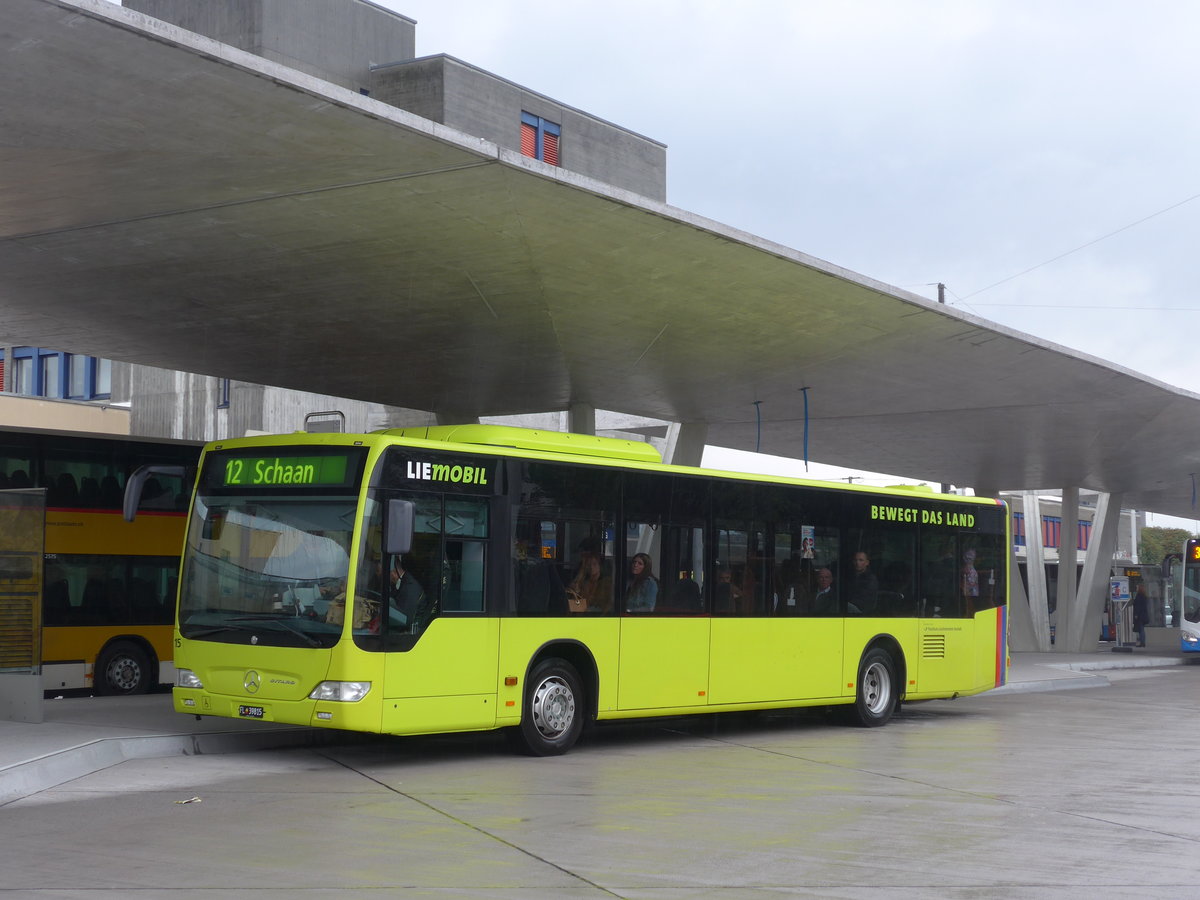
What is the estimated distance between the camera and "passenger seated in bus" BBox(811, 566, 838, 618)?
16359mm

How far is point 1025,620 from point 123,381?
134 feet

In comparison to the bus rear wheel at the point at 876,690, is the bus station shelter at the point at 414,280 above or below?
above

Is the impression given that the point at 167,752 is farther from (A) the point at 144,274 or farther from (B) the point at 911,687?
(B) the point at 911,687

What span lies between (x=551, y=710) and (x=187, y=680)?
3314 millimetres

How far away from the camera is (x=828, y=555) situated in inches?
650

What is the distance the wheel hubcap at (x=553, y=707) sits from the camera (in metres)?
13.1

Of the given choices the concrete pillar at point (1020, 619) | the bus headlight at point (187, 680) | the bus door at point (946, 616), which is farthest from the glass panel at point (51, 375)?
the bus headlight at point (187, 680)

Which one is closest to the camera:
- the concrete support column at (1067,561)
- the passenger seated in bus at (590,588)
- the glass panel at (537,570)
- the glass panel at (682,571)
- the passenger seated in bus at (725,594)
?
the glass panel at (537,570)

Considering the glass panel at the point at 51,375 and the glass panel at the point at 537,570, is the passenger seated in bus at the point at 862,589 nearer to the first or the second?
the glass panel at the point at 537,570

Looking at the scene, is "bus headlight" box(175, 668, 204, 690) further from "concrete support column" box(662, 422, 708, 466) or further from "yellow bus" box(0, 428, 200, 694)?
"concrete support column" box(662, 422, 708, 466)

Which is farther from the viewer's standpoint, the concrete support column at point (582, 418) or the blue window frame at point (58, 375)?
the blue window frame at point (58, 375)

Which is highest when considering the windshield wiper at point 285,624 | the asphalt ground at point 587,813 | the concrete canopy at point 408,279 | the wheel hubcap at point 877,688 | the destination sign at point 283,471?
the concrete canopy at point 408,279

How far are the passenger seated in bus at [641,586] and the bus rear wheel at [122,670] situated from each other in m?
8.29

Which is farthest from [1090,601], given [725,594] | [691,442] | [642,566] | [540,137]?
[642,566]
